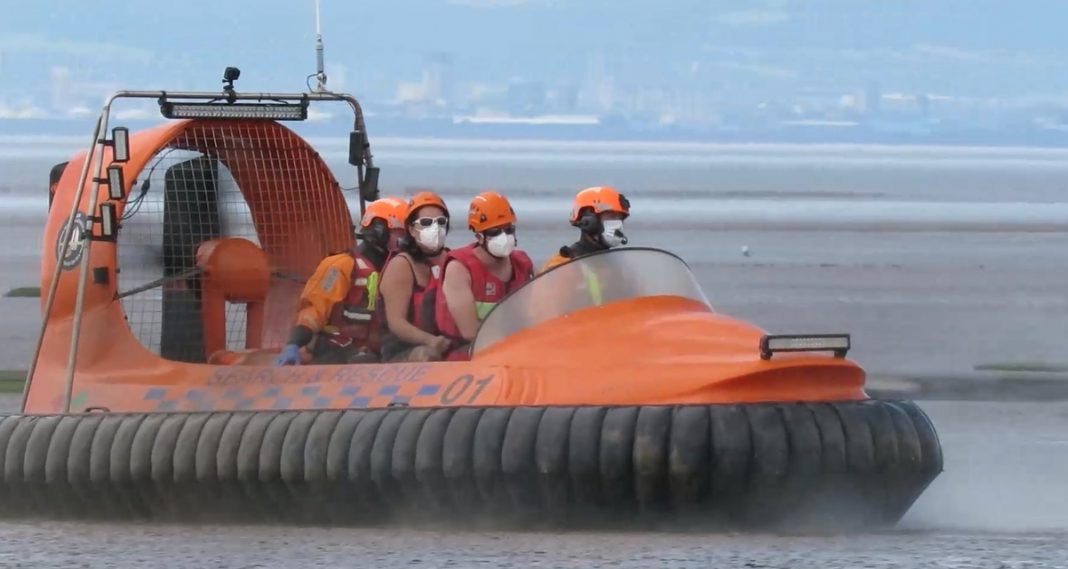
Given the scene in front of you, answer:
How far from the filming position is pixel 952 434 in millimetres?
9227

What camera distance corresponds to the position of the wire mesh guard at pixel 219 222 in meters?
8.16

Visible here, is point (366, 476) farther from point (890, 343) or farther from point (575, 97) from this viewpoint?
point (575, 97)

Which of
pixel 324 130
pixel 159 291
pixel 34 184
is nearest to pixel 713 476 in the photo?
pixel 159 291

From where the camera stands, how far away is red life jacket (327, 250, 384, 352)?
7.83 meters

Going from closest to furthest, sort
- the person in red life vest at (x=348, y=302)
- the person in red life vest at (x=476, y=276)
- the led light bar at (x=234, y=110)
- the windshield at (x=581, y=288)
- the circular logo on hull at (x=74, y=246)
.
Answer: the windshield at (x=581, y=288) → the person in red life vest at (x=476, y=276) → the circular logo on hull at (x=74, y=246) → the person in red life vest at (x=348, y=302) → the led light bar at (x=234, y=110)

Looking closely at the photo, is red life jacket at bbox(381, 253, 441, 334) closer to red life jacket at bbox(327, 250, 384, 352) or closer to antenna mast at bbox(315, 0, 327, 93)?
red life jacket at bbox(327, 250, 384, 352)

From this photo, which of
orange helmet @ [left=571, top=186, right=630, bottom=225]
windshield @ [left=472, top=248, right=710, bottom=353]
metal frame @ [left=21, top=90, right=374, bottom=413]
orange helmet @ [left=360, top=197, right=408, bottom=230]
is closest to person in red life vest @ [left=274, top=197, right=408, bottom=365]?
orange helmet @ [left=360, top=197, right=408, bottom=230]

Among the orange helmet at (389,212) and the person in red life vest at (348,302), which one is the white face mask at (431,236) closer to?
the person in red life vest at (348,302)

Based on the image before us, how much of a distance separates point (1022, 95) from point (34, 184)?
113132mm

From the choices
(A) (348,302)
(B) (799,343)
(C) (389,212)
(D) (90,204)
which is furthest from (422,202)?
(B) (799,343)

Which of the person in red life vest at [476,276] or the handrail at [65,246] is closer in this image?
the person in red life vest at [476,276]

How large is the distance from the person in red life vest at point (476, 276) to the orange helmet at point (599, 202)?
0.73 feet

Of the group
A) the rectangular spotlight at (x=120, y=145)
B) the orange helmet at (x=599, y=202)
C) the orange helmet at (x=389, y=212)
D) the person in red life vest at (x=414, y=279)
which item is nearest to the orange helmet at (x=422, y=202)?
the person in red life vest at (x=414, y=279)

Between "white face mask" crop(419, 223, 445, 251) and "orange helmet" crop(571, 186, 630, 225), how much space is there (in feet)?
1.67
